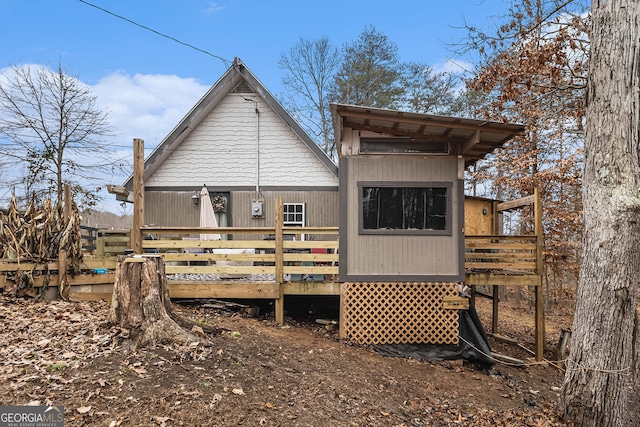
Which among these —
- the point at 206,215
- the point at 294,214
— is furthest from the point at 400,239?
the point at 206,215

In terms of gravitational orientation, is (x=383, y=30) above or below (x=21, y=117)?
above

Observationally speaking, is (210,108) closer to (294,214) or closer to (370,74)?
(294,214)

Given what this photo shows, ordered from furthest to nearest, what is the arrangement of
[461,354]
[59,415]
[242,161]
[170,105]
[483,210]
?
1. [170,105]
2. [242,161]
3. [483,210]
4. [461,354]
5. [59,415]

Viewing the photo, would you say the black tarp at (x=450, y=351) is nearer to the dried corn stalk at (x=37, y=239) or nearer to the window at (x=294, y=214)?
the window at (x=294, y=214)

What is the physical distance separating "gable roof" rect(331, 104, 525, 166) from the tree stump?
351cm

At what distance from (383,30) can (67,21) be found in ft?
44.4

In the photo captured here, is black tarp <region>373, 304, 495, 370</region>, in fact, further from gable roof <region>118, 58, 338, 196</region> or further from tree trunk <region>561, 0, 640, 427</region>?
gable roof <region>118, 58, 338, 196</region>

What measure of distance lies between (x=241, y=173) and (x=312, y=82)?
11140mm

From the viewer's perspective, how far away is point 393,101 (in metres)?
18.3

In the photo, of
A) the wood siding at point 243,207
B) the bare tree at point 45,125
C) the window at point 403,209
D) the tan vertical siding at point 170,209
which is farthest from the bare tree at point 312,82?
the window at point 403,209

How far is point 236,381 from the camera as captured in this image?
372cm

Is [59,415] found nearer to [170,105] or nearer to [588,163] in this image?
[588,163]

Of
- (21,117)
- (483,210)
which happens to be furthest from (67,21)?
(483,210)

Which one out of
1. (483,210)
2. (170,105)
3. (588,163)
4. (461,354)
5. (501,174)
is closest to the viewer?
(588,163)
